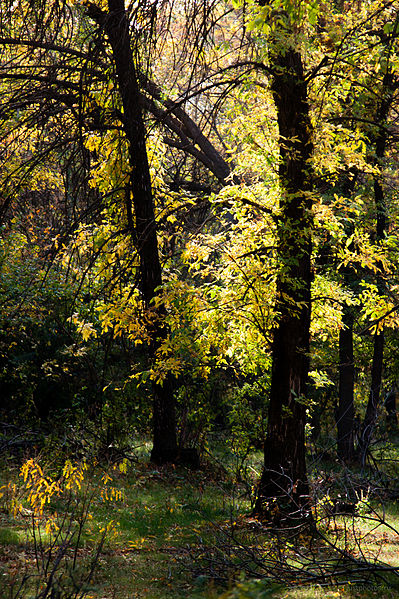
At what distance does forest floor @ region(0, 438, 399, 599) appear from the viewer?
187 inches

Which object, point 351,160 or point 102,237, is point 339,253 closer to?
point 351,160

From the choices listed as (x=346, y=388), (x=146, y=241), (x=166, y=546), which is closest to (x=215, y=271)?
(x=146, y=241)

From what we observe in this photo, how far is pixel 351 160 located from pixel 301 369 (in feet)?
9.52

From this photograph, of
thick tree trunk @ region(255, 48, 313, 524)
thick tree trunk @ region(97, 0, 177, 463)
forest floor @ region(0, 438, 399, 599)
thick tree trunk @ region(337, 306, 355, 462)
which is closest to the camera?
forest floor @ region(0, 438, 399, 599)

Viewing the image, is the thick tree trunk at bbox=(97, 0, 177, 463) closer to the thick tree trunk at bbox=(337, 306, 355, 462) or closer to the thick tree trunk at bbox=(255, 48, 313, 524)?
the thick tree trunk at bbox=(255, 48, 313, 524)

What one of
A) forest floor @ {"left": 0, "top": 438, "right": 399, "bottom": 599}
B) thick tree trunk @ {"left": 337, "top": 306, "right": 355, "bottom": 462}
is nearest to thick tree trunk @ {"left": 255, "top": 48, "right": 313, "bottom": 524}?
forest floor @ {"left": 0, "top": 438, "right": 399, "bottom": 599}

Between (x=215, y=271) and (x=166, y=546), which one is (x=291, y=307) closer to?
(x=215, y=271)

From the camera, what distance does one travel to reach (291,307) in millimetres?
8141

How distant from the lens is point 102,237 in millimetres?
9633

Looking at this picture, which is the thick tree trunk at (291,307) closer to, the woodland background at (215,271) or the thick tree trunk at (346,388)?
the woodland background at (215,271)

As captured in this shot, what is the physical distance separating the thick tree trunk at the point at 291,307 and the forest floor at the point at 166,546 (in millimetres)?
545

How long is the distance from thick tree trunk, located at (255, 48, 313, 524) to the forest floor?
545mm

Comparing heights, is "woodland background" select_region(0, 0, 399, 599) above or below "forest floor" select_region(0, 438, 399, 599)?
above

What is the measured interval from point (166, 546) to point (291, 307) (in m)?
3.44
